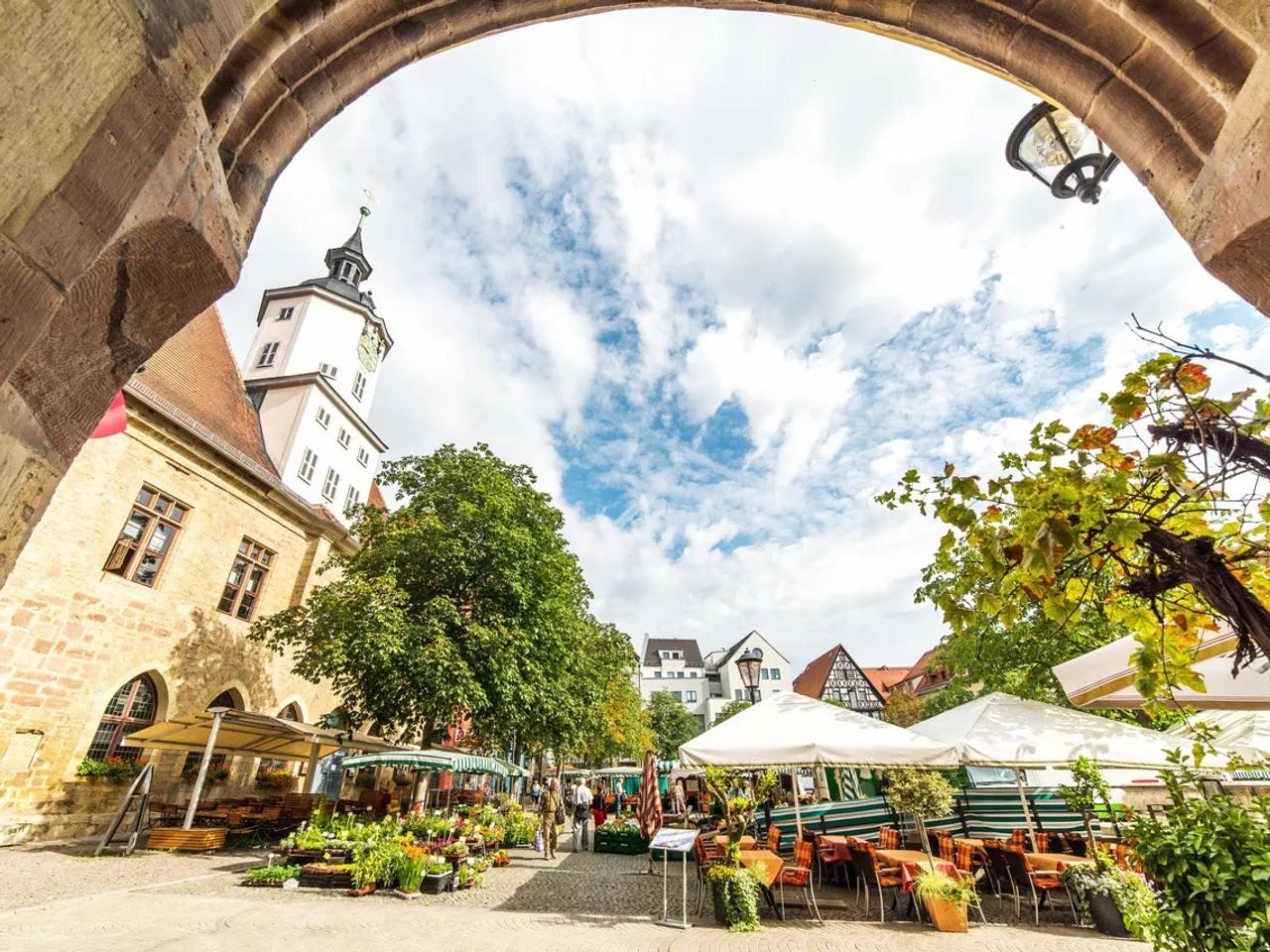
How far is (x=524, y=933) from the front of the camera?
23.1 ft

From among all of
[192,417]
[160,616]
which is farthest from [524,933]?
[192,417]

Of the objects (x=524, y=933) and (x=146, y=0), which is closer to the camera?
(x=146, y=0)

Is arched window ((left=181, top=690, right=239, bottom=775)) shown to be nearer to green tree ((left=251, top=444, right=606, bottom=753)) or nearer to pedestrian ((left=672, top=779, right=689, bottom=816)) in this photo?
green tree ((left=251, top=444, right=606, bottom=753))

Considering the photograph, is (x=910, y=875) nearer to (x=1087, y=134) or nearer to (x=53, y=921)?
(x=1087, y=134)

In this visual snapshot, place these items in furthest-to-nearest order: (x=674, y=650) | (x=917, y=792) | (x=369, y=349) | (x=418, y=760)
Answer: (x=674, y=650) < (x=369, y=349) < (x=418, y=760) < (x=917, y=792)

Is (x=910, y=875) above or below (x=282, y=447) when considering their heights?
below

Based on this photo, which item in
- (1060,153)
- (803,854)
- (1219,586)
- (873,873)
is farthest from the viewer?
(803,854)

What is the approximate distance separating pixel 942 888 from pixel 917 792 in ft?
4.09

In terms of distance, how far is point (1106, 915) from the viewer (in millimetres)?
Answer: 7277

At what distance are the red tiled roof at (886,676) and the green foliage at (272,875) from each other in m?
61.7

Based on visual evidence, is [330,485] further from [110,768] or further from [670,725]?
[670,725]

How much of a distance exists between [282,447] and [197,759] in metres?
9.95

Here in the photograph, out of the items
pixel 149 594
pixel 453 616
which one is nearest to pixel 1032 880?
pixel 453 616

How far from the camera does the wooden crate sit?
11.9 meters
